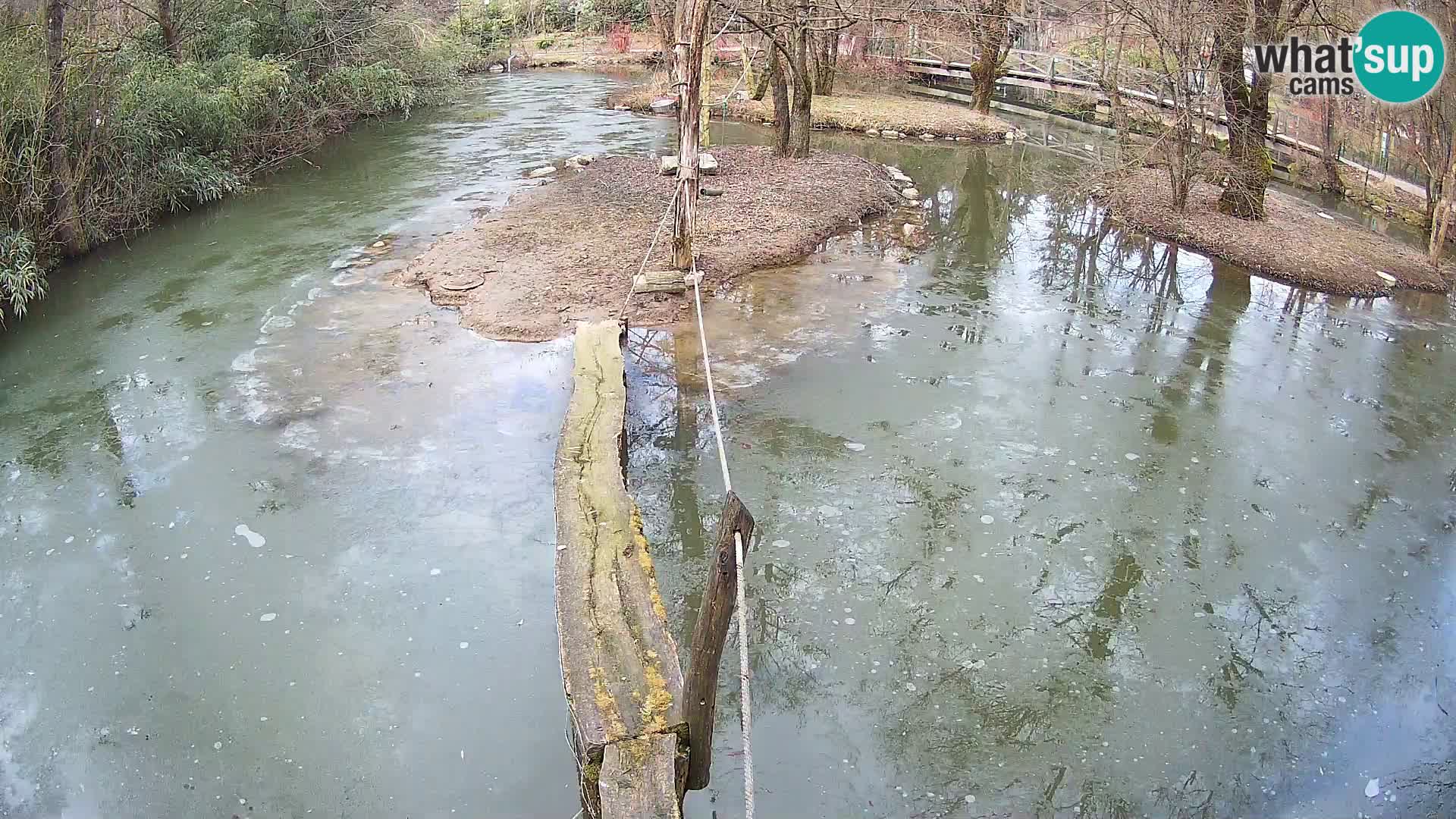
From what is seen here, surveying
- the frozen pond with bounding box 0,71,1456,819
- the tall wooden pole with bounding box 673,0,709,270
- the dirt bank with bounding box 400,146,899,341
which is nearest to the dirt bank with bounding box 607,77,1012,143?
the dirt bank with bounding box 400,146,899,341

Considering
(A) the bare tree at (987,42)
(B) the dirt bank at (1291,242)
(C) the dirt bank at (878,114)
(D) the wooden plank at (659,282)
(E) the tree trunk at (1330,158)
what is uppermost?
(A) the bare tree at (987,42)

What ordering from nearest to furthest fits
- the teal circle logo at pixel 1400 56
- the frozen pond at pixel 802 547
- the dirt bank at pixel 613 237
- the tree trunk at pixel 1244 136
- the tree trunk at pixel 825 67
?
the frozen pond at pixel 802 547
the dirt bank at pixel 613 237
the teal circle logo at pixel 1400 56
the tree trunk at pixel 1244 136
the tree trunk at pixel 825 67

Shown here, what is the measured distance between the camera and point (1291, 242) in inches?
396

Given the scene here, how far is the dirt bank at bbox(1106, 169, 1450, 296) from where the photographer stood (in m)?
9.33

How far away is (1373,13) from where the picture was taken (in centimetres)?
1045

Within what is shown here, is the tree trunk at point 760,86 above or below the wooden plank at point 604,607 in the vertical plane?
above

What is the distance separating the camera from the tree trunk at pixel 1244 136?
10.4 m

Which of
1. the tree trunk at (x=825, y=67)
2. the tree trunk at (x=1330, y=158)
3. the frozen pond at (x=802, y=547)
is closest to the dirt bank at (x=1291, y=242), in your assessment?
the frozen pond at (x=802, y=547)

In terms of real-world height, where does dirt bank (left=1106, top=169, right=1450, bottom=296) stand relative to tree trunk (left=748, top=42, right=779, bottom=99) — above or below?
below

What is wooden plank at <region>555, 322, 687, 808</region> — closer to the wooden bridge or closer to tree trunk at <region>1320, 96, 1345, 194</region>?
tree trunk at <region>1320, 96, 1345, 194</region>

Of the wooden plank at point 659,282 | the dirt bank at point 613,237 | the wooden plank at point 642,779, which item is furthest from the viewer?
the dirt bank at point 613,237

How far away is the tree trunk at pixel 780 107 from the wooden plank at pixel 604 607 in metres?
8.89

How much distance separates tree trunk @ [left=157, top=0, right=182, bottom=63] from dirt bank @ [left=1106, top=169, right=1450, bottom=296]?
1273cm

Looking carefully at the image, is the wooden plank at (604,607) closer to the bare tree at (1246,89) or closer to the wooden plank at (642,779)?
the wooden plank at (642,779)
